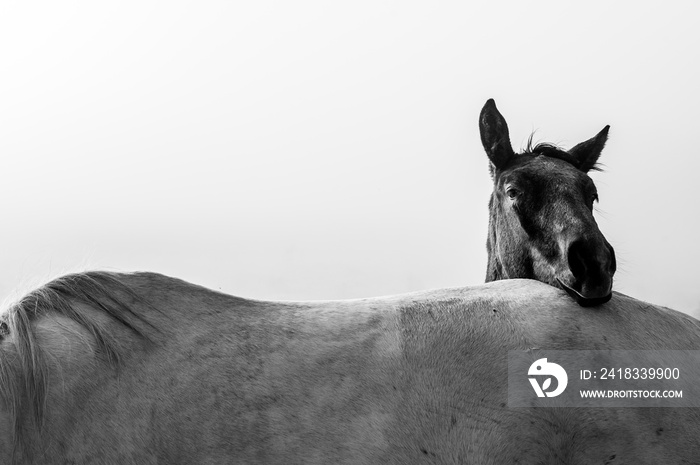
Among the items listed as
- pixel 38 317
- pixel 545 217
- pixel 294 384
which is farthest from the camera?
pixel 545 217

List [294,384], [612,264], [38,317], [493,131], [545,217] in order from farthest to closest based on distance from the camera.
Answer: [493,131], [545,217], [612,264], [38,317], [294,384]

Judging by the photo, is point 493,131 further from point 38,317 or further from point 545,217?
point 38,317

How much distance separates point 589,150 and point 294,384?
4584mm

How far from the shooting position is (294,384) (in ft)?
9.11

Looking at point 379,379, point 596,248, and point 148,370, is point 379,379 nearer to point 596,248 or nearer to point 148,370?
point 148,370

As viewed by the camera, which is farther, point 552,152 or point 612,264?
point 552,152

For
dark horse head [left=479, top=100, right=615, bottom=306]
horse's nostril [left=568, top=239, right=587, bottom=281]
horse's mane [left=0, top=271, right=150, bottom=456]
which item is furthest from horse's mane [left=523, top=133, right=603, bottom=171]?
horse's mane [left=0, top=271, right=150, bottom=456]

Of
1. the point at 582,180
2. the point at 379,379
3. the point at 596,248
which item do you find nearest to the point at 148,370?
the point at 379,379

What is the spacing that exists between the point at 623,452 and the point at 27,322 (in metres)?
2.61

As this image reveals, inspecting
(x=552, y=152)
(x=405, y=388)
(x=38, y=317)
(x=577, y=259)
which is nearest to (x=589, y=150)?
(x=552, y=152)

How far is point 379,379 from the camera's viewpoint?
2.78m

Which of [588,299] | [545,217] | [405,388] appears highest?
[545,217]

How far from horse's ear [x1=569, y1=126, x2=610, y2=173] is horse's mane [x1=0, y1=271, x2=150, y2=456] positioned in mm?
4609

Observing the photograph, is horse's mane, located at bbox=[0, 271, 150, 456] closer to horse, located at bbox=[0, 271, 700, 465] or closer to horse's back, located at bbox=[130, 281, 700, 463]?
horse, located at bbox=[0, 271, 700, 465]
